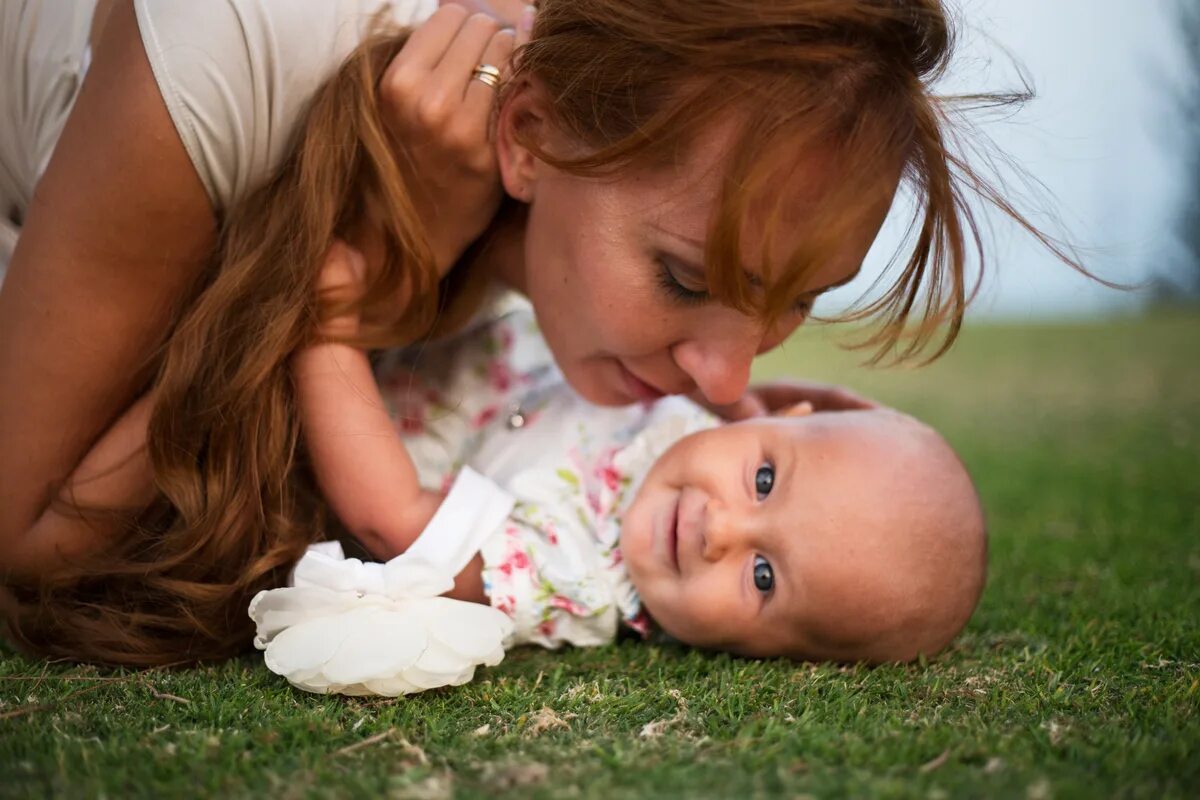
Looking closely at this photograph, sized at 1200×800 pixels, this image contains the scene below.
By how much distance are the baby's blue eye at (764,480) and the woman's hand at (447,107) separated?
786mm

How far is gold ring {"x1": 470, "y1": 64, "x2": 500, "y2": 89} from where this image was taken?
2.12 m

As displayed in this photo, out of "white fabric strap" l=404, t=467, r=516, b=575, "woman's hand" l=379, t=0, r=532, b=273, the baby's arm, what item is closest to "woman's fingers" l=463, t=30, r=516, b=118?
"woman's hand" l=379, t=0, r=532, b=273

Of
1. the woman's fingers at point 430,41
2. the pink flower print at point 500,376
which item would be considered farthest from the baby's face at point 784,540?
the woman's fingers at point 430,41

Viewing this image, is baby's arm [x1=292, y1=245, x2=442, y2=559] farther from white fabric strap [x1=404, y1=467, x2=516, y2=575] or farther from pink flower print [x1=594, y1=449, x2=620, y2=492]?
pink flower print [x1=594, y1=449, x2=620, y2=492]

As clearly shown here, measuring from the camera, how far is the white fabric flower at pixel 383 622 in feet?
5.44

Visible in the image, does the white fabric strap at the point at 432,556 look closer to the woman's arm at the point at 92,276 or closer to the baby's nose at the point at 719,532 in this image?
the baby's nose at the point at 719,532

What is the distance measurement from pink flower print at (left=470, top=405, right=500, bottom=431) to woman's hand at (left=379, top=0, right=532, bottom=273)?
0.54 metres

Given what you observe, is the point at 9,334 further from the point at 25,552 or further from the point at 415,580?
the point at 415,580

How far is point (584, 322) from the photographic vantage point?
2186 mm

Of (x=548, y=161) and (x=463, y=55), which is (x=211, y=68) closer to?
(x=463, y=55)

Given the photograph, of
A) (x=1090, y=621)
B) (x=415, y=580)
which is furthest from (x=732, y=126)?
(x=1090, y=621)

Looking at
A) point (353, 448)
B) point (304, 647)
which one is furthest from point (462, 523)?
point (304, 647)

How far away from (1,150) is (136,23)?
28.4 inches

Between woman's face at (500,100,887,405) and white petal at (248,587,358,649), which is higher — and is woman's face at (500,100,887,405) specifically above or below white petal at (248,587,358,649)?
above
